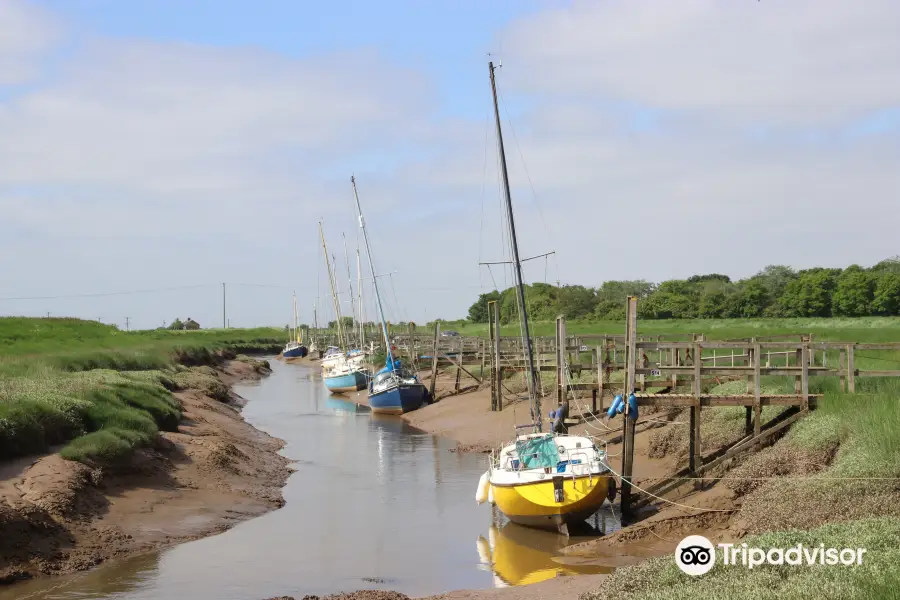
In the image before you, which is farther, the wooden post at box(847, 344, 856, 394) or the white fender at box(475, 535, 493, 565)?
the wooden post at box(847, 344, 856, 394)

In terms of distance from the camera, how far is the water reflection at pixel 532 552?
56.4ft

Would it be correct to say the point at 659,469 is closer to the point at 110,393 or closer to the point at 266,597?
the point at 266,597

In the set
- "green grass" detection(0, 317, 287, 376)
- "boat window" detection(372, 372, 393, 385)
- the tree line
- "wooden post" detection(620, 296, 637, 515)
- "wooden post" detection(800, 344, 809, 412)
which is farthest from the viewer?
the tree line

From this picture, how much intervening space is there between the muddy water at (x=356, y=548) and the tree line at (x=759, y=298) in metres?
45.5

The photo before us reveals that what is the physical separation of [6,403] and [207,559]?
7.62 m

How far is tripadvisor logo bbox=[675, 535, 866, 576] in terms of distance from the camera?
11.4m

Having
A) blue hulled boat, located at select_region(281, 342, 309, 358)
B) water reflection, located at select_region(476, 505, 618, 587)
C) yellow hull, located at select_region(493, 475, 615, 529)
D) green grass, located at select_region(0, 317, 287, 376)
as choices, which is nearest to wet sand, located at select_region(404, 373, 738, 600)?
water reflection, located at select_region(476, 505, 618, 587)

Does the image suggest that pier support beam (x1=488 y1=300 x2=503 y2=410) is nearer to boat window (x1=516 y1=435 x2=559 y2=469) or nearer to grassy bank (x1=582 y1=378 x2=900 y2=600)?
grassy bank (x1=582 y1=378 x2=900 y2=600)

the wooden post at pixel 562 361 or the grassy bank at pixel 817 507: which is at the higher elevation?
the wooden post at pixel 562 361

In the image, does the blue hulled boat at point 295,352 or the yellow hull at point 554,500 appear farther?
the blue hulled boat at point 295,352

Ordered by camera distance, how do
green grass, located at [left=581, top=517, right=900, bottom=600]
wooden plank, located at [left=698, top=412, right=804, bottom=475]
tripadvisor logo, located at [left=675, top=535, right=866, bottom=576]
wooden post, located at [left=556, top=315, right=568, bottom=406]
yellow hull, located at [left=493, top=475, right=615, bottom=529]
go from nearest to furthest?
green grass, located at [left=581, top=517, right=900, bottom=600], tripadvisor logo, located at [left=675, top=535, right=866, bottom=576], yellow hull, located at [left=493, top=475, right=615, bottom=529], wooden plank, located at [left=698, top=412, right=804, bottom=475], wooden post, located at [left=556, top=315, right=568, bottom=406]

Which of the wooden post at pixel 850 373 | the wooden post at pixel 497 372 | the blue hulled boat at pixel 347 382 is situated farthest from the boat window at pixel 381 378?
the wooden post at pixel 850 373

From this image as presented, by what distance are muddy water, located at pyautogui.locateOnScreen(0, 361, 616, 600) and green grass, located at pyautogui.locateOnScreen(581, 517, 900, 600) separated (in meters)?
4.30

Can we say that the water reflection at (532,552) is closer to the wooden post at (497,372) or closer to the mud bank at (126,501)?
the mud bank at (126,501)
